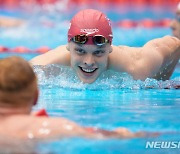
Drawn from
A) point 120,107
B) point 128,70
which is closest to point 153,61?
point 128,70

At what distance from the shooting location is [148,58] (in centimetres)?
490

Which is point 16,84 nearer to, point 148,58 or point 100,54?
point 100,54

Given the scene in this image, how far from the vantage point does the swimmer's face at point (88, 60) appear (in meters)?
4.52

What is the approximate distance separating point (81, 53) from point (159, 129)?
1.78 metres

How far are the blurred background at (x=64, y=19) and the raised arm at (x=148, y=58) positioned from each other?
3.03m

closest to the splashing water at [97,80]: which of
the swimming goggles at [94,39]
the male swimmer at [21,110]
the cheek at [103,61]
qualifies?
the cheek at [103,61]

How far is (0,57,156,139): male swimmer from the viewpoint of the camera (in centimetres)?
230

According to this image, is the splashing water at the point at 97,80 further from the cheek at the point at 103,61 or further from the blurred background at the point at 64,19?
the blurred background at the point at 64,19

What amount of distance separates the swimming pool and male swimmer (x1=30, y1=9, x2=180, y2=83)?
0.30ft

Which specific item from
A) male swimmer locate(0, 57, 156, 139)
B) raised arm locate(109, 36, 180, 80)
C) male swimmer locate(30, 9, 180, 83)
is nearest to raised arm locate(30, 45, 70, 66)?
male swimmer locate(30, 9, 180, 83)

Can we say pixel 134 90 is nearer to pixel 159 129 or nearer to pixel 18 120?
pixel 159 129

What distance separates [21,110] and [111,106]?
1.31 metres

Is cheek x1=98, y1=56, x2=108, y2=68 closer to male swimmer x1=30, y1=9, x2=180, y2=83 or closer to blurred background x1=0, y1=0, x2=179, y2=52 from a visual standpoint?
male swimmer x1=30, y1=9, x2=180, y2=83

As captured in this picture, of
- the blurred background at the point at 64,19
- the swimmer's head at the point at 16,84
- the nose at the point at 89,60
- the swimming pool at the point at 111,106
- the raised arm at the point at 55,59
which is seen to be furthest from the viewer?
the blurred background at the point at 64,19
